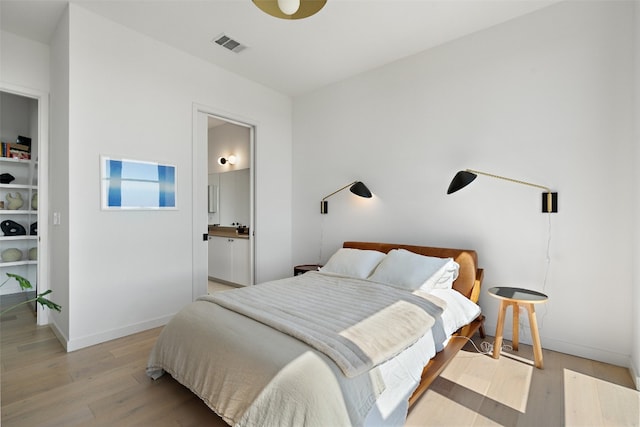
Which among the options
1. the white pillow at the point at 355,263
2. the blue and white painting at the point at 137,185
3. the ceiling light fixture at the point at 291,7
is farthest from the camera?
the white pillow at the point at 355,263

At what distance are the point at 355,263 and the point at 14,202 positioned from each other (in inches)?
172

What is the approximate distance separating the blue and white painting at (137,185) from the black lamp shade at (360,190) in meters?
1.97

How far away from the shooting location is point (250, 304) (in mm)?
2061

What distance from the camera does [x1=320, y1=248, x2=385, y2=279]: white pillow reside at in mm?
2943

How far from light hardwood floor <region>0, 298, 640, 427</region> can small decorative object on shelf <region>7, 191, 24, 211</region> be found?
221cm

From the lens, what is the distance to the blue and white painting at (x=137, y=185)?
2812mm

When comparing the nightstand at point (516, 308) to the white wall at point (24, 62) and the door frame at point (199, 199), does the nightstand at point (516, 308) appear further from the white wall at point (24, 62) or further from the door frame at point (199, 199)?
the white wall at point (24, 62)

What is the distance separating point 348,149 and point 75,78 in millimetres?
2774

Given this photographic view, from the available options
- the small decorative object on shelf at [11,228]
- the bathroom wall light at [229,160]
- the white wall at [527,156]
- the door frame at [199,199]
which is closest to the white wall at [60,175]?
the door frame at [199,199]

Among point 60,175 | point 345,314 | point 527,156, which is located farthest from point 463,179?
point 60,175

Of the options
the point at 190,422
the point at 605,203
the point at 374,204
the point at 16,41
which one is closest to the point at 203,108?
the point at 16,41

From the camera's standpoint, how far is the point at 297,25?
2854 mm

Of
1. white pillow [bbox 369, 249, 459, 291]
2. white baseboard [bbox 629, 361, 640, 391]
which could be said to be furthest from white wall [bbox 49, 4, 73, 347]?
white baseboard [bbox 629, 361, 640, 391]

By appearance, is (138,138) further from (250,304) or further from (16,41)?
(250,304)
